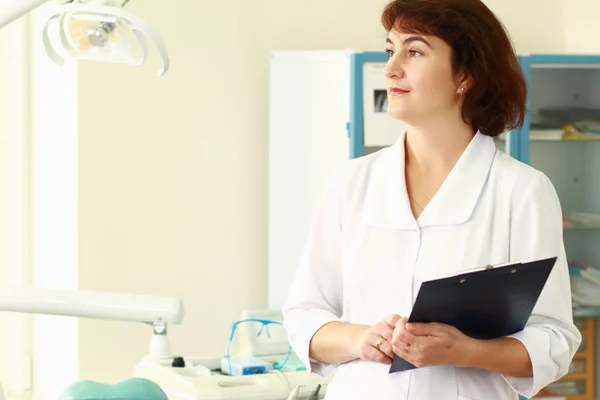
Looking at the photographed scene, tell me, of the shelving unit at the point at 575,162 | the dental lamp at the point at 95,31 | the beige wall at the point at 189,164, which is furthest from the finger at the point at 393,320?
the shelving unit at the point at 575,162

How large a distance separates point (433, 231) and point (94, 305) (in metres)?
0.57

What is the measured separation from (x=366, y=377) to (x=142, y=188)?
2201 millimetres

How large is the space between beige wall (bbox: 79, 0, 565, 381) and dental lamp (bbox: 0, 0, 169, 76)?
191 cm

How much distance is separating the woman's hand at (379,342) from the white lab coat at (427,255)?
59mm

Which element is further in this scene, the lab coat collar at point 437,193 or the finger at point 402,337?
the lab coat collar at point 437,193

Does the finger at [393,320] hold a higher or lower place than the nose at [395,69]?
lower

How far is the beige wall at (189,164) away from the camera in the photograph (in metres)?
3.51

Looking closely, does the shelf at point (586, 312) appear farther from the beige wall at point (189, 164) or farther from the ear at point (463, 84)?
the ear at point (463, 84)

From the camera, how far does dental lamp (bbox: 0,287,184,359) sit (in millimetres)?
1543

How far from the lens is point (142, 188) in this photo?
3.58 metres

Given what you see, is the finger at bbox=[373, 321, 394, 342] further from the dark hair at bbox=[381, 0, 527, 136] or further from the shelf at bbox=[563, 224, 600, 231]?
the shelf at bbox=[563, 224, 600, 231]

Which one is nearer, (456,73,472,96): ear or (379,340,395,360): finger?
(379,340,395,360): finger

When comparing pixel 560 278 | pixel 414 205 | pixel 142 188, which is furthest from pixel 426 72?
pixel 142 188

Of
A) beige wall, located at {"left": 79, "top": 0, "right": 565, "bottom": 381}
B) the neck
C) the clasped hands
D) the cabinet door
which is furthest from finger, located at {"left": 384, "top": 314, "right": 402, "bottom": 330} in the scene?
beige wall, located at {"left": 79, "top": 0, "right": 565, "bottom": 381}
